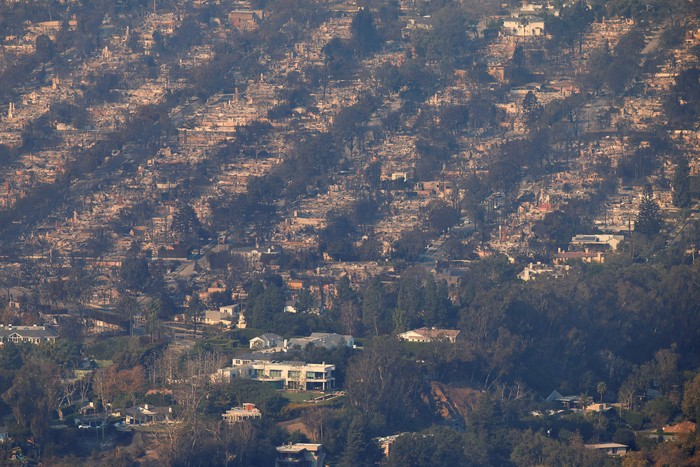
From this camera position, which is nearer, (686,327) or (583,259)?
(686,327)

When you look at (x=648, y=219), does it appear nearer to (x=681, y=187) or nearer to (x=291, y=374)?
(x=681, y=187)

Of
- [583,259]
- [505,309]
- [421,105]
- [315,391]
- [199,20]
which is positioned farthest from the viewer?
[199,20]

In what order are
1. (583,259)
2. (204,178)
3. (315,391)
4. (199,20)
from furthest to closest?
(199,20) < (204,178) < (583,259) < (315,391)

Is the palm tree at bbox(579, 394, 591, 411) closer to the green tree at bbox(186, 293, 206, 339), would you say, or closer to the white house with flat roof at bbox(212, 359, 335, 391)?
the white house with flat roof at bbox(212, 359, 335, 391)

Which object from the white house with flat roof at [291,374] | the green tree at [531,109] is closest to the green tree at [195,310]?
the white house with flat roof at [291,374]

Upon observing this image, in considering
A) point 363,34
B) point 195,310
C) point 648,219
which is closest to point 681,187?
point 648,219

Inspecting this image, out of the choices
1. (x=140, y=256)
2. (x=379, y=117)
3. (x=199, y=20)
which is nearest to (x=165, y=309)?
(x=140, y=256)

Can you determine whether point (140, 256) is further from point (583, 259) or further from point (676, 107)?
point (676, 107)
